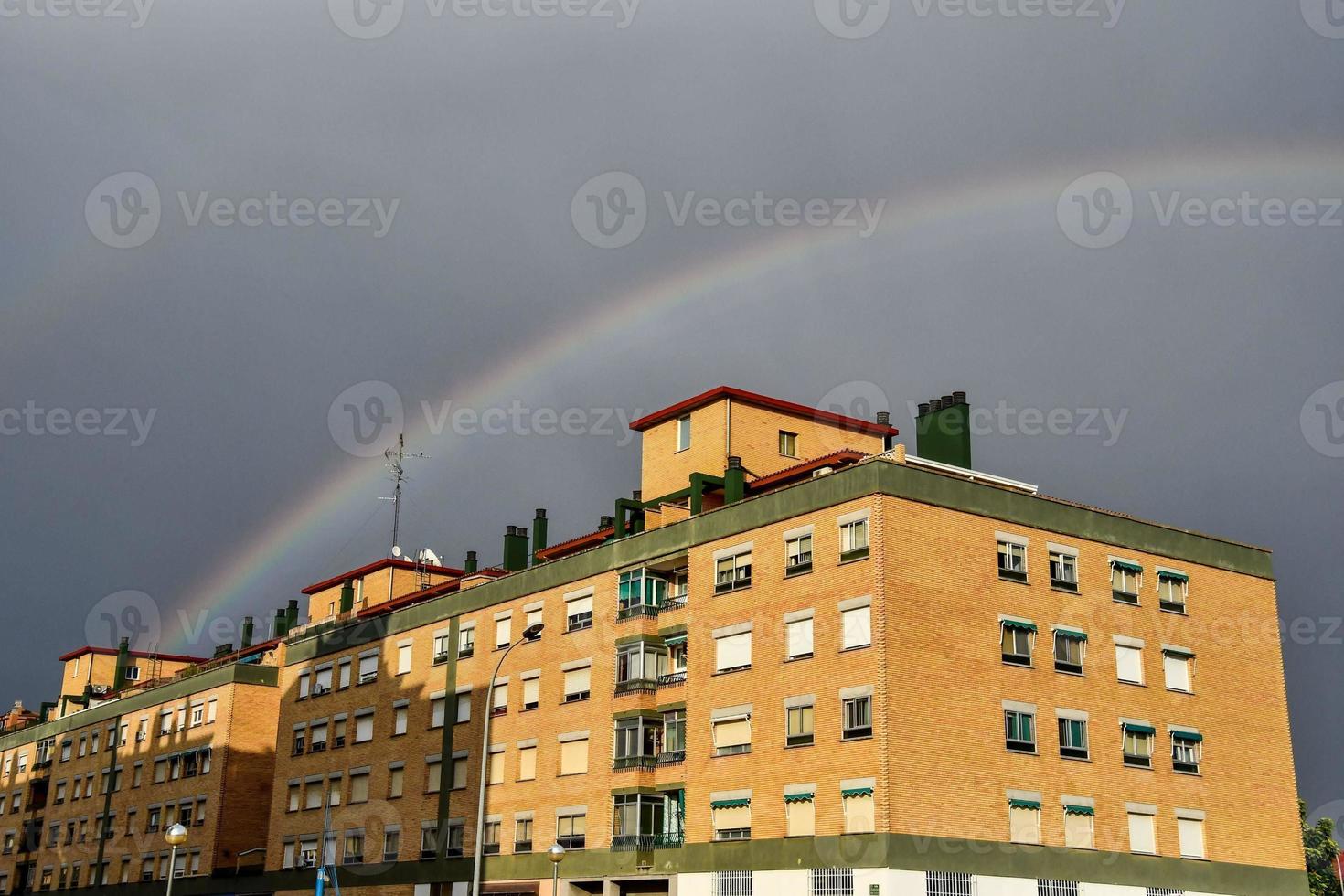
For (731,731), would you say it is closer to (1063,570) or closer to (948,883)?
(948,883)

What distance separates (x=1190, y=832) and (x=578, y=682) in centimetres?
2539

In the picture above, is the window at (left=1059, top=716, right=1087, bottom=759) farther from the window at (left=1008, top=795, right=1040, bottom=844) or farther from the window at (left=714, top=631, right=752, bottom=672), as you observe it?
the window at (left=714, top=631, right=752, bottom=672)

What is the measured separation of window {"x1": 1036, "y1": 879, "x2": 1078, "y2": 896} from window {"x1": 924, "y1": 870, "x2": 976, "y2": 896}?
3.30 meters

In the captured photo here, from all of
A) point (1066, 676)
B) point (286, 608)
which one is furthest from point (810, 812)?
point (286, 608)

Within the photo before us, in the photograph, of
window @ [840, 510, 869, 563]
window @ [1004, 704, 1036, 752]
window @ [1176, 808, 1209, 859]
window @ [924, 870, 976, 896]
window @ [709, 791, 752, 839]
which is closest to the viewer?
window @ [924, 870, 976, 896]

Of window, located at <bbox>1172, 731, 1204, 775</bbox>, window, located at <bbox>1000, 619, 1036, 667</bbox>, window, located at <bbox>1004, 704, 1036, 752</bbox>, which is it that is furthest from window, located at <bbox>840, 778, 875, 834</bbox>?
window, located at <bbox>1172, 731, 1204, 775</bbox>

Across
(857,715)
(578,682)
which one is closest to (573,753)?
(578,682)

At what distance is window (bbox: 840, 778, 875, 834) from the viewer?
162 feet

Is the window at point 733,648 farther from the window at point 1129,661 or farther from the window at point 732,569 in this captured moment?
the window at point 1129,661

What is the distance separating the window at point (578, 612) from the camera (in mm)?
64912

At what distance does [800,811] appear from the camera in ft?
171

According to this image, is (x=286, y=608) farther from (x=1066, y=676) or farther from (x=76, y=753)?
(x=1066, y=676)

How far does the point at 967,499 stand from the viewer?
54.9 meters

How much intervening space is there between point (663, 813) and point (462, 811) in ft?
44.3
